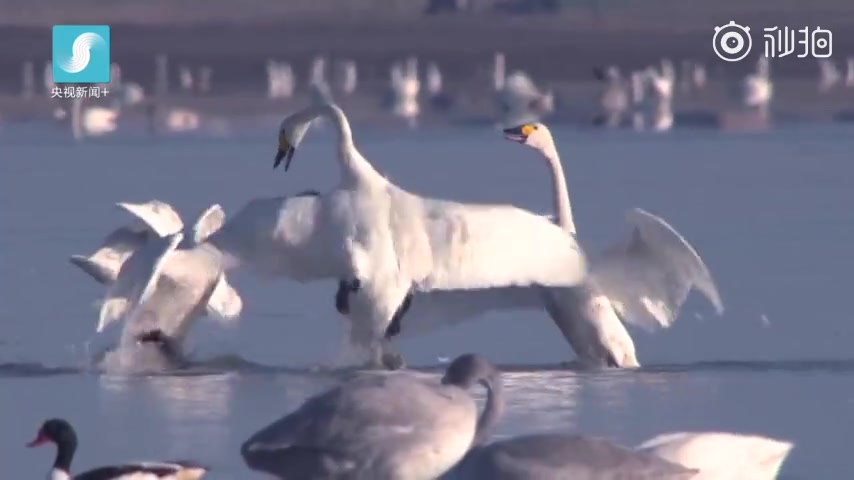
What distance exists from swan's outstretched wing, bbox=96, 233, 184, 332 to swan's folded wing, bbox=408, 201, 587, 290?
0.97m

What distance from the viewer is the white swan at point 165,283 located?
383 inches

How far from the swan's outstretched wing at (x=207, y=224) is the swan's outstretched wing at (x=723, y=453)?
134 inches

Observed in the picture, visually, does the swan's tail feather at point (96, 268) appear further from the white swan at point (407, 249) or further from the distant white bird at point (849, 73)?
the distant white bird at point (849, 73)

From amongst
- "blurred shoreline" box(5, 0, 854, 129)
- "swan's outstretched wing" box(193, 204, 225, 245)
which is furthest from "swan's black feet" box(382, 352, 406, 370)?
"blurred shoreline" box(5, 0, 854, 129)

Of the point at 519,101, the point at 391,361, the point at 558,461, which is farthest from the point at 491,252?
the point at 519,101

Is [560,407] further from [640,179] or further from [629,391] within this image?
[640,179]

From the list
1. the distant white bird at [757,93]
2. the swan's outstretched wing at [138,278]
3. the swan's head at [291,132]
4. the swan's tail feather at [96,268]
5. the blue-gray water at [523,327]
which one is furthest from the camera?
the distant white bird at [757,93]

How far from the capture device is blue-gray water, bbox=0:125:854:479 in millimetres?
8469

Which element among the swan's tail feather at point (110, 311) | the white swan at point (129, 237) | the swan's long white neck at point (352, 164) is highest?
the swan's long white neck at point (352, 164)

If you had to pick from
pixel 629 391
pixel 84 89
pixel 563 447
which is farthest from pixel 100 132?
pixel 563 447

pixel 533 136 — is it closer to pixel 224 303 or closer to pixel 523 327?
pixel 523 327

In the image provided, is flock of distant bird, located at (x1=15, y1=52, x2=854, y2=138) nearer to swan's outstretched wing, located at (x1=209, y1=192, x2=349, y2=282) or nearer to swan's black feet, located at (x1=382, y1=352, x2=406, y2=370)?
swan's black feet, located at (x1=382, y1=352, x2=406, y2=370)

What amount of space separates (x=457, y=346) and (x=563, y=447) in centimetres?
439

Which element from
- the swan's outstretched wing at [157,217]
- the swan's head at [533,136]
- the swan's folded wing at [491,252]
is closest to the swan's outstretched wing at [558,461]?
the swan's folded wing at [491,252]
